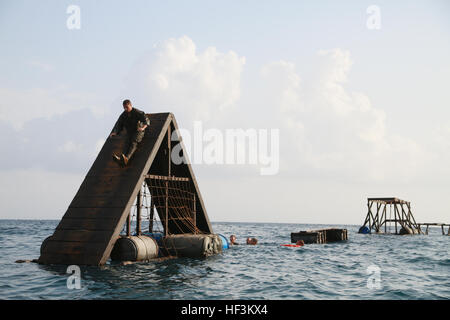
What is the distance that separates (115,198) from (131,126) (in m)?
3.54

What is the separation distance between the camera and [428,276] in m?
17.8

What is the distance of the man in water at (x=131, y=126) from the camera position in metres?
18.3

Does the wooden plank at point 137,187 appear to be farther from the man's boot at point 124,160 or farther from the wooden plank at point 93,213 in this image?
the man's boot at point 124,160

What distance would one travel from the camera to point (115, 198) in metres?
17.2

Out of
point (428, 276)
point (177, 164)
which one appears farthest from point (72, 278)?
point (428, 276)

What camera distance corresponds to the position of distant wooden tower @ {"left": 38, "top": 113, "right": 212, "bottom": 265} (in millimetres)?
15953

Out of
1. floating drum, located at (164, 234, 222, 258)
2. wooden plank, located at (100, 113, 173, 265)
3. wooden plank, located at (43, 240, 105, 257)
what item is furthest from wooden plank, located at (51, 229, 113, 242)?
floating drum, located at (164, 234, 222, 258)

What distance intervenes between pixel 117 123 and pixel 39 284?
8787mm

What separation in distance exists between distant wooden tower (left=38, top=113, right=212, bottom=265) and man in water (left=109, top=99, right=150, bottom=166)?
0.44 meters

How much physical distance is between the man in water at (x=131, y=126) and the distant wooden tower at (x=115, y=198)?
442 millimetres
